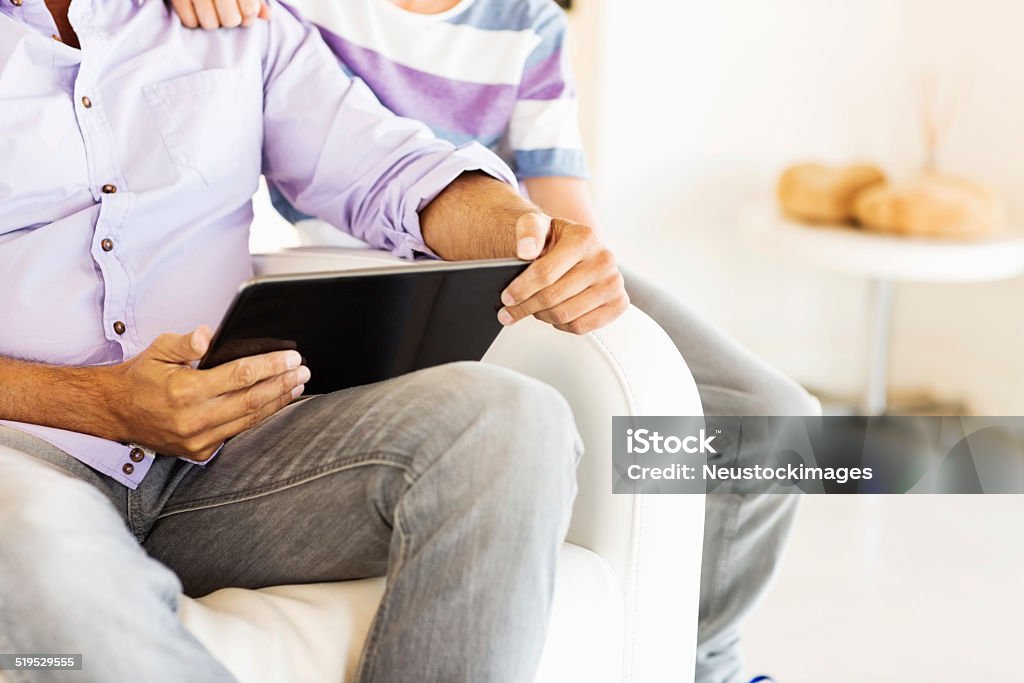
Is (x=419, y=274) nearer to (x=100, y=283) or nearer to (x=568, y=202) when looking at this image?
(x=100, y=283)

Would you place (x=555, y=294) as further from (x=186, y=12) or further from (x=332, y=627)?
(x=186, y=12)

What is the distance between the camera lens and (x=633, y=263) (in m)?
2.56

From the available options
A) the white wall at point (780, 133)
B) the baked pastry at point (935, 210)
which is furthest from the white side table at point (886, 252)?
the white wall at point (780, 133)

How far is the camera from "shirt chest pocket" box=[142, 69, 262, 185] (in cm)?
114

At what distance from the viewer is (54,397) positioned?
0.98 meters

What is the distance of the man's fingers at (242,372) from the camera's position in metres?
0.86

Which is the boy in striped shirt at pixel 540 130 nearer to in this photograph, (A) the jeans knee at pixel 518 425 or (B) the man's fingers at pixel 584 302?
(B) the man's fingers at pixel 584 302

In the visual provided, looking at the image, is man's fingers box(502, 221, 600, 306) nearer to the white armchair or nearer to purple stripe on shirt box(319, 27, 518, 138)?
the white armchair

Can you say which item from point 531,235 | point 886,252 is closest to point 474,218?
point 531,235

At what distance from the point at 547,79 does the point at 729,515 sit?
0.59 m

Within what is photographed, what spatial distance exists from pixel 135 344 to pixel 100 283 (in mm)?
67

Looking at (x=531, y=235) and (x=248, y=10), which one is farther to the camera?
(x=248, y=10)

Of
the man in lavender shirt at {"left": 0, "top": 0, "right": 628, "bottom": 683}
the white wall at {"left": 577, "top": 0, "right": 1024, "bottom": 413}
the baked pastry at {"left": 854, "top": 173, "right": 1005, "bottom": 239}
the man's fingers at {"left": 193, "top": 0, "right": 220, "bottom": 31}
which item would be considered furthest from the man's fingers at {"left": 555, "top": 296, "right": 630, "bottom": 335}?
the white wall at {"left": 577, "top": 0, "right": 1024, "bottom": 413}

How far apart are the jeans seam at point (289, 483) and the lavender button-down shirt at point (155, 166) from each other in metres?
0.06
